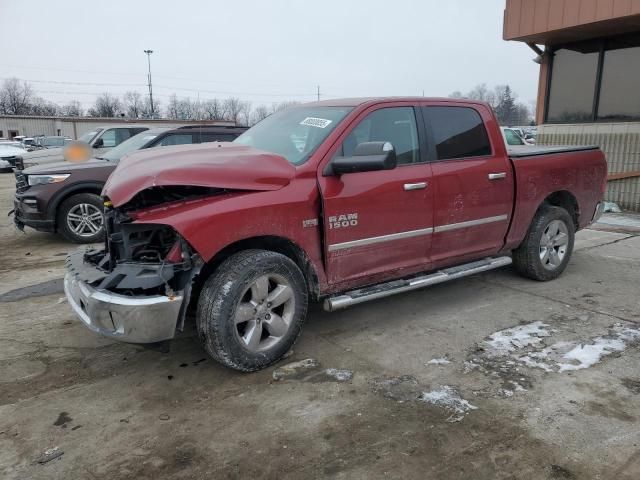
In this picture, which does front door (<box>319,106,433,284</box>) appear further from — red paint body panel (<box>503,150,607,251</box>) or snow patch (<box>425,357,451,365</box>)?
red paint body panel (<box>503,150,607,251</box>)

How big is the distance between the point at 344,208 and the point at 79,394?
219 centimetres

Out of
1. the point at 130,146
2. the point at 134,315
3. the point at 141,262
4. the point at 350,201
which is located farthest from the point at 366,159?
the point at 130,146

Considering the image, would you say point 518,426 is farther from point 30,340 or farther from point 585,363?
point 30,340

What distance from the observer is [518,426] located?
2.93 m

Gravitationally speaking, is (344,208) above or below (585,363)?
above

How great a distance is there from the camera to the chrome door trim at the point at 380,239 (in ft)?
12.6

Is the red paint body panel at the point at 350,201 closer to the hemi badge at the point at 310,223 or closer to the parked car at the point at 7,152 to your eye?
the hemi badge at the point at 310,223

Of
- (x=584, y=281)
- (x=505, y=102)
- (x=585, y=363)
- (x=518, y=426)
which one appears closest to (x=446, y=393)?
(x=518, y=426)

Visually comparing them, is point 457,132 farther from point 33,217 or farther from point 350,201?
point 33,217

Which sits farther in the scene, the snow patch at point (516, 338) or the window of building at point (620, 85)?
the window of building at point (620, 85)

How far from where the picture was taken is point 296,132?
4211 mm

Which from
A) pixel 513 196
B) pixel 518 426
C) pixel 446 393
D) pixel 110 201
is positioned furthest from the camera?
pixel 513 196

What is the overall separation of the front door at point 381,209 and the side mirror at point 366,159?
144mm

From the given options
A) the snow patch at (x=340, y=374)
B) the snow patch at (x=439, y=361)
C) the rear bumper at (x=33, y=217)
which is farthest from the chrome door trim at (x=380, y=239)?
the rear bumper at (x=33, y=217)
